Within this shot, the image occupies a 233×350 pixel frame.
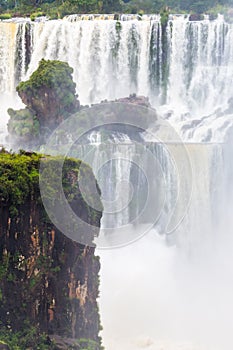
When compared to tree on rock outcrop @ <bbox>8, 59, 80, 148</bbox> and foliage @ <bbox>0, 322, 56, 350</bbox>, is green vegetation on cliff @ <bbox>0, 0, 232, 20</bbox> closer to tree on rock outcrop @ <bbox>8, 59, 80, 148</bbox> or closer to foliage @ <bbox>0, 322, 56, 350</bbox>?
tree on rock outcrop @ <bbox>8, 59, 80, 148</bbox>

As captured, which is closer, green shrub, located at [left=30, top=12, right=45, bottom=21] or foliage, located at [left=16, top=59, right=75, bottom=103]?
foliage, located at [left=16, top=59, right=75, bottom=103]

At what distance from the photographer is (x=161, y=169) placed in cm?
2734

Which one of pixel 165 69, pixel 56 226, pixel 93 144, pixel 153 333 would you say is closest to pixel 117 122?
pixel 93 144

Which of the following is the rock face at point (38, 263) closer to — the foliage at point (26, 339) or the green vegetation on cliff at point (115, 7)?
the foliage at point (26, 339)

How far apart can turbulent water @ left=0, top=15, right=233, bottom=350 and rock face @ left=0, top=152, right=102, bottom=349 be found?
2.51 metres

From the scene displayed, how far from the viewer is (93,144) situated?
1125 inches

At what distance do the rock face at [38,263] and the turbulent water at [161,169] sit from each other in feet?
8.23

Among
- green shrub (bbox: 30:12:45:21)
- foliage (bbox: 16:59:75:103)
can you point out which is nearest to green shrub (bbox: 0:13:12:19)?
green shrub (bbox: 30:12:45:21)

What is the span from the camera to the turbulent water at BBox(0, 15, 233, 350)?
898 inches

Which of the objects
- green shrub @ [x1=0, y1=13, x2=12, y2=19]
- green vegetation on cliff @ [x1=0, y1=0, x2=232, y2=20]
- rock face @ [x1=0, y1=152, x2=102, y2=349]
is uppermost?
green vegetation on cliff @ [x1=0, y1=0, x2=232, y2=20]

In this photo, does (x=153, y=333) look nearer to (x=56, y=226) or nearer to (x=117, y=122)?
(x=56, y=226)

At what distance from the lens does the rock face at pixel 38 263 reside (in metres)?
17.5

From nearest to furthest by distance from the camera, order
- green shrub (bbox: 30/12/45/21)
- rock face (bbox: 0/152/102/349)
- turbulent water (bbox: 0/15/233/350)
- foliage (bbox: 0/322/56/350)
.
→ foliage (bbox: 0/322/56/350) < rock face (bbox: 0/152/102/349) < turbulent water (bbox: 0/15/233/350) < green shrub (bbox: 30/12/45/21)

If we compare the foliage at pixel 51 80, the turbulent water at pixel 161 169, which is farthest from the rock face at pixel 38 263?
the foliage at pixel 51 80
